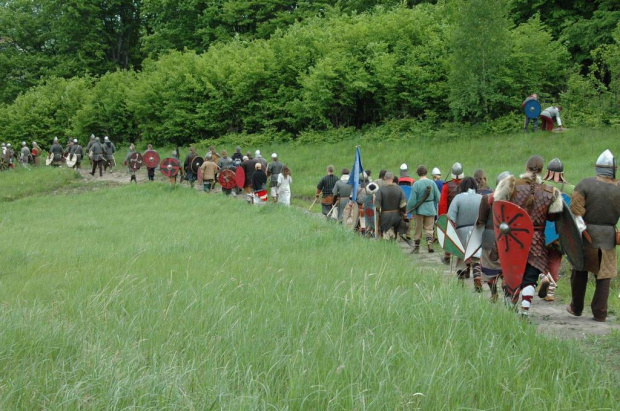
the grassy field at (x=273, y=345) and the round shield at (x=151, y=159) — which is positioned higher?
the grassy field at (x=273, y=345)

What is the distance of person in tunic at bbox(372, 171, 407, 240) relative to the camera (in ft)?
43.9

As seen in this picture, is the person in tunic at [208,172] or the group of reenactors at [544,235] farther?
the person in tunic at [208,172]

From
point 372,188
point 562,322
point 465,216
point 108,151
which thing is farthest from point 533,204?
point 108,151

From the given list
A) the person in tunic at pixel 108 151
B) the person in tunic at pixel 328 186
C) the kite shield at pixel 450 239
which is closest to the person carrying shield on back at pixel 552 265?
the kite shield at pixel 450 239

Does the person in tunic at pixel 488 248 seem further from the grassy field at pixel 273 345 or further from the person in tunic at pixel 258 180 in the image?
the person in tunic at pixel 258 180

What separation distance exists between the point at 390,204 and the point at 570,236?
19.9 ft

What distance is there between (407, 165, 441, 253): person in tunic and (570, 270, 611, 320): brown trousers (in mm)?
5554

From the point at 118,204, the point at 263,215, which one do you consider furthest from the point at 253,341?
the point at 118,204

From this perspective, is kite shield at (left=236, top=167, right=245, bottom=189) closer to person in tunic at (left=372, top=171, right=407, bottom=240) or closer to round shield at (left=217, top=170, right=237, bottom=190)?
round shield at (left=217, top=170, right=237, bottom=190)

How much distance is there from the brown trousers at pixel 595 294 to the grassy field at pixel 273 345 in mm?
1697

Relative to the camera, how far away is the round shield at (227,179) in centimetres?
2248

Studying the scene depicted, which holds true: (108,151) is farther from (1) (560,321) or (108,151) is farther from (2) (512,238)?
(2) (512,238)

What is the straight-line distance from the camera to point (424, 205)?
13.6 m

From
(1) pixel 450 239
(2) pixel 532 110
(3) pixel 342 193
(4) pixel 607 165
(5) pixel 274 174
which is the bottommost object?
(5) pixel 274 174
